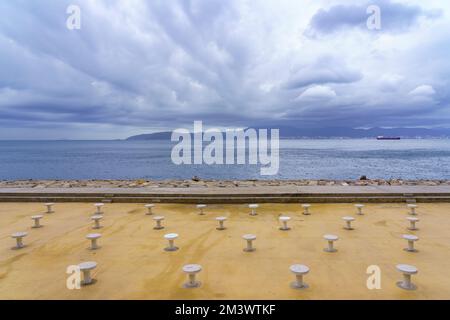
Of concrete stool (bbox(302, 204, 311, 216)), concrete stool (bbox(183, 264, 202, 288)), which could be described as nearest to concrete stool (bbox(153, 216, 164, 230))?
concrete stool (bbox(183, 264, 202, 288))

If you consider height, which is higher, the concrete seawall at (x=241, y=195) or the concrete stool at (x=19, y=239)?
the concrete seawall at (x=241, y=195)

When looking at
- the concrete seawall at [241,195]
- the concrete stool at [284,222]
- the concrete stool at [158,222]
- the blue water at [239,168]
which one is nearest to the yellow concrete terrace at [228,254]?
the concrete stool at [284,222]

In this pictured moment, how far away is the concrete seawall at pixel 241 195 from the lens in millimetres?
11344

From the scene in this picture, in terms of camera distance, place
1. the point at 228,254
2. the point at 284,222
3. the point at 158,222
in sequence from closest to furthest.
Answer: the point at 228,254, the point at 284,222, the point at 158,222

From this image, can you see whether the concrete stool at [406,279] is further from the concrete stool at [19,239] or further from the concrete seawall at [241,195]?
the concrete stool at [19,239]

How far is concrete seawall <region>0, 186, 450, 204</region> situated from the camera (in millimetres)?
Result: 11344

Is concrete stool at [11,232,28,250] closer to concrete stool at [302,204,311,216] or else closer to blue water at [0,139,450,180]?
concrete stool at [302,204,311,216]

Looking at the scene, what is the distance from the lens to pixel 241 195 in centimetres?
1168

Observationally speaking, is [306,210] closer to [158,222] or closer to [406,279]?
[158,222]

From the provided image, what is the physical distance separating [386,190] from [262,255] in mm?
7868

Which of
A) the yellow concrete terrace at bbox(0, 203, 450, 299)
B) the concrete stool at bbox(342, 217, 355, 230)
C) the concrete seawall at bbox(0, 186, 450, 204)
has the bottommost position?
the yellow concrete terrace at bbox(0, 203, 450, 299)

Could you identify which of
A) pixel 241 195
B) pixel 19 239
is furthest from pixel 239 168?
pixel 19 239

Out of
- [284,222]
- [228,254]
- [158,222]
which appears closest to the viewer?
[228,254]
